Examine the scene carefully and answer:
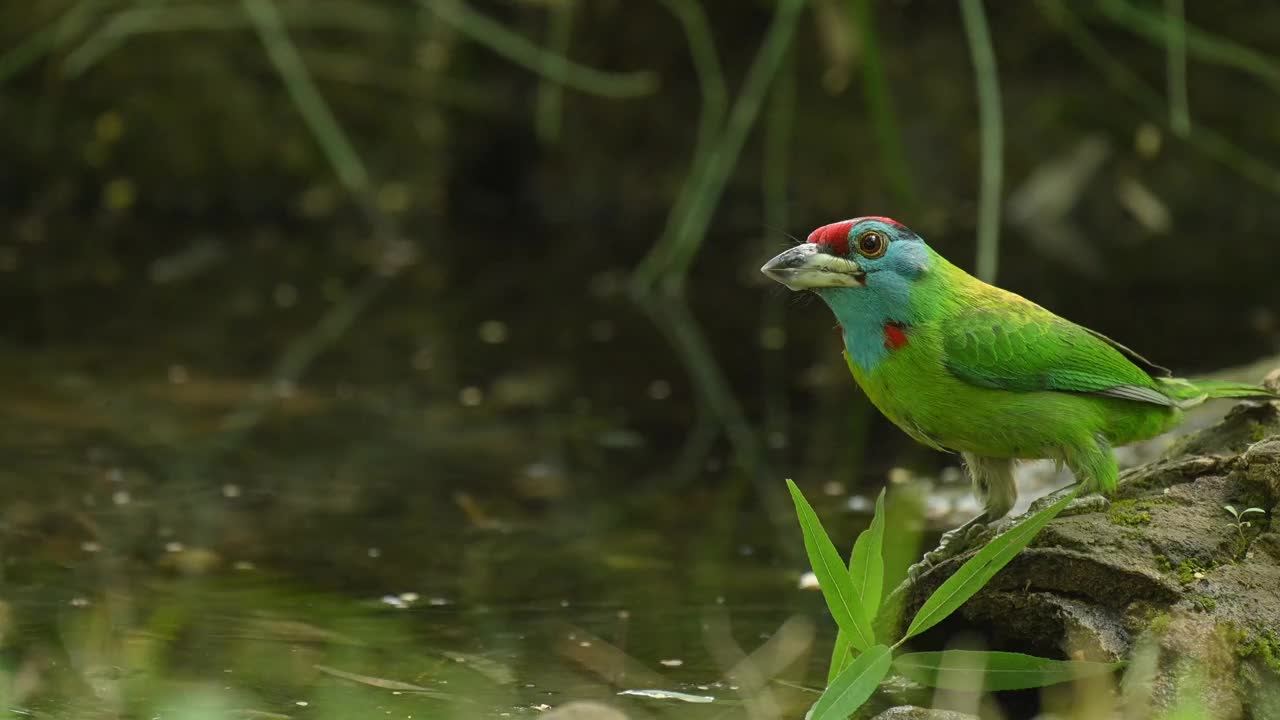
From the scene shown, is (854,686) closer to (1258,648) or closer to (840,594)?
(840,594)

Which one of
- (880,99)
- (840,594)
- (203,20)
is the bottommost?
(840,594)

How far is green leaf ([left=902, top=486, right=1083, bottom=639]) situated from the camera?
9.25ft

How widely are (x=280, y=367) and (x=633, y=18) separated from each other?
4.35 metres

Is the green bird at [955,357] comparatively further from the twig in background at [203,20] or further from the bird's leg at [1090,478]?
the twig in background at [203,20]

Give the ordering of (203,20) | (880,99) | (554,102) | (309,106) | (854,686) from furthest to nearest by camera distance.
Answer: (554,102), (203,20), (309,106), (880,99), (854,686)

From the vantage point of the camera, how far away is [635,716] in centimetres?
306

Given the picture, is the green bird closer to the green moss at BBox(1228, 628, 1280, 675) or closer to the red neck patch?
the red neck patch

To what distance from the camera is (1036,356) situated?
10.5 feet

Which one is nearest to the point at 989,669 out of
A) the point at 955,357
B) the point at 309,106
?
the point at 955,357

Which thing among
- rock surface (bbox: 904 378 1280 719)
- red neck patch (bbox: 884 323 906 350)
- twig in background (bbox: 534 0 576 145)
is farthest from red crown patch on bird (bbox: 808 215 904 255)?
twig in background (bbox: 534 0 576 145)

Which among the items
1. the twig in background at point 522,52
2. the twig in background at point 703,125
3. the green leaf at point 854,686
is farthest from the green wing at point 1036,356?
the twig in background at point 522,52

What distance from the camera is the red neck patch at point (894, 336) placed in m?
3.18

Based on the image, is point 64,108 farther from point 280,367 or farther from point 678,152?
point 280,367

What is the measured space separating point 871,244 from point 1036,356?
36cm
